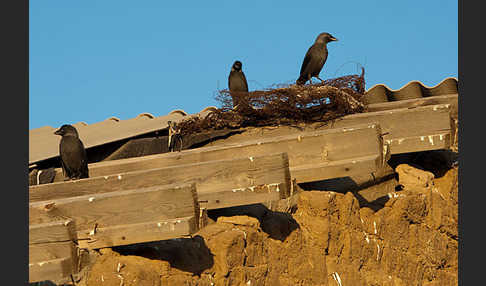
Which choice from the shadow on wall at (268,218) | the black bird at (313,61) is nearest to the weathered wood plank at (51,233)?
the shadow on wall at (268,218)

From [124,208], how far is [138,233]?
0.16 meters

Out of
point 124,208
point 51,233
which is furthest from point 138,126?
point 51,233

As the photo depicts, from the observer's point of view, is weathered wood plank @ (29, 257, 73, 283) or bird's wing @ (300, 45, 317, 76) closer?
weathered wood plank @ (29, 257, 73, 283)

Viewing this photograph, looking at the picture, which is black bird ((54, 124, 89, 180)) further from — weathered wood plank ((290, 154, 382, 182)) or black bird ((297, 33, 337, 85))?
black bird ((297, 33, 337, 85))

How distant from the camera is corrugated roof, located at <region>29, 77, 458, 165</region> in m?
6.27

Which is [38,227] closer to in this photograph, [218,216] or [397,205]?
[218,216]

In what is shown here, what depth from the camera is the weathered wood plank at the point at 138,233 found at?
3.29 meters

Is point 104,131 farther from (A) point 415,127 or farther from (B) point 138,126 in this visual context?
(A) point 415,127

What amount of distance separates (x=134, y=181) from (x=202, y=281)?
805 mm

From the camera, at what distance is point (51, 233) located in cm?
321

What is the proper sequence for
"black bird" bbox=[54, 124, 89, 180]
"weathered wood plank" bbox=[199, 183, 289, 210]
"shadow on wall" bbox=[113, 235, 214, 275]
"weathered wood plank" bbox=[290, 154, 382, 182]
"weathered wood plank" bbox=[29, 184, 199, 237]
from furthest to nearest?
1. "black bird" bbox=[54, 124, 89, 180]
2. "weathered wood plank" bbox=[290, 154, 382, 182]
3. "weathered wood plank" bbox=[199, 183, 289, 210]
4. "shadow on wall" bbox=[113, 235, 214, 275]
5. "weathered wood plank" bbox=[29, 184, 199, 237]

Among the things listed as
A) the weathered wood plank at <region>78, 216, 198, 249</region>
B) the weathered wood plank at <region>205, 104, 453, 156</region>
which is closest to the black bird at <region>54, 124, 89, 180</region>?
the weathered wood plank at <region>78, 216, 198, 249</region>

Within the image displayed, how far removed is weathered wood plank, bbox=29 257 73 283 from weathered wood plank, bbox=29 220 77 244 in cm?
12

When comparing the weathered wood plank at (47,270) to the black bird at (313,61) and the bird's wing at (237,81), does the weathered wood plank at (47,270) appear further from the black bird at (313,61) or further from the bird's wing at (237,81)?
the bird's wing at (237,81)
